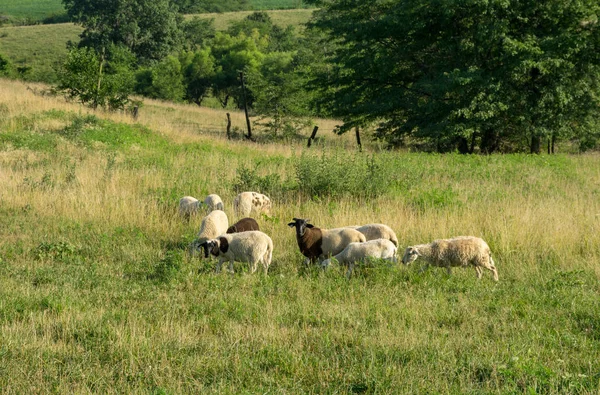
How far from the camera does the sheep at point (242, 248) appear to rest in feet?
27.9

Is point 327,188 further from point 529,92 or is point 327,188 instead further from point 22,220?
point 529,92

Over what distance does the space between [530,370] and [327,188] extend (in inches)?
330

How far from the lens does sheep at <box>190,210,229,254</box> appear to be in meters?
9.52

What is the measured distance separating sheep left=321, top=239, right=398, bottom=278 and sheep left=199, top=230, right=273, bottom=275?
886 millimetres

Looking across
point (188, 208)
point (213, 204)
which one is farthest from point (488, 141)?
point (188, 208)

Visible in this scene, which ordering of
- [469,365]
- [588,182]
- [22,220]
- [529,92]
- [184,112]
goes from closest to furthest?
[469,365] → [22,220] → [588,182] → [529,92] → [184,112]

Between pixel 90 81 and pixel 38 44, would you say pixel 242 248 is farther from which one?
pixel 38 44

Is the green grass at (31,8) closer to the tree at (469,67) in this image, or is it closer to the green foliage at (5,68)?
the green foliage at (5,68)

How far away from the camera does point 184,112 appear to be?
4369cm

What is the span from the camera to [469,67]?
967 inches

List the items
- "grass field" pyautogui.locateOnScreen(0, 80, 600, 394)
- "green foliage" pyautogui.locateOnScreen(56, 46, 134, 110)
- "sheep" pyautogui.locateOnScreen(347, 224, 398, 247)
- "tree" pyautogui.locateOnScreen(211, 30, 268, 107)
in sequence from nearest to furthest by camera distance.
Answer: "grass field" pyautogui.locateOnScreen(0, 80, 600, 394), "sheep" pyautogui.locateOnScreen(347, 224, 398, 247), "green foliage" pyautogui.locateOnScreen(56, 46, 134, 110), "tree" pyautogui.locateOnScreen(211, 30, 268, 107)

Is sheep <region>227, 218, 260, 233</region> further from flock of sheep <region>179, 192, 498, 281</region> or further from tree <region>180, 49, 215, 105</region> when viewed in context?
→ tree <region>180, 49, 215, 105</region>

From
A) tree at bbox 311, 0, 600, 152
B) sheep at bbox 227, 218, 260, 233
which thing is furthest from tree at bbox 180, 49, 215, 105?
sheep at bbox 227, 218, 260, 233

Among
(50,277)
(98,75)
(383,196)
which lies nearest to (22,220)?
(50,277)
